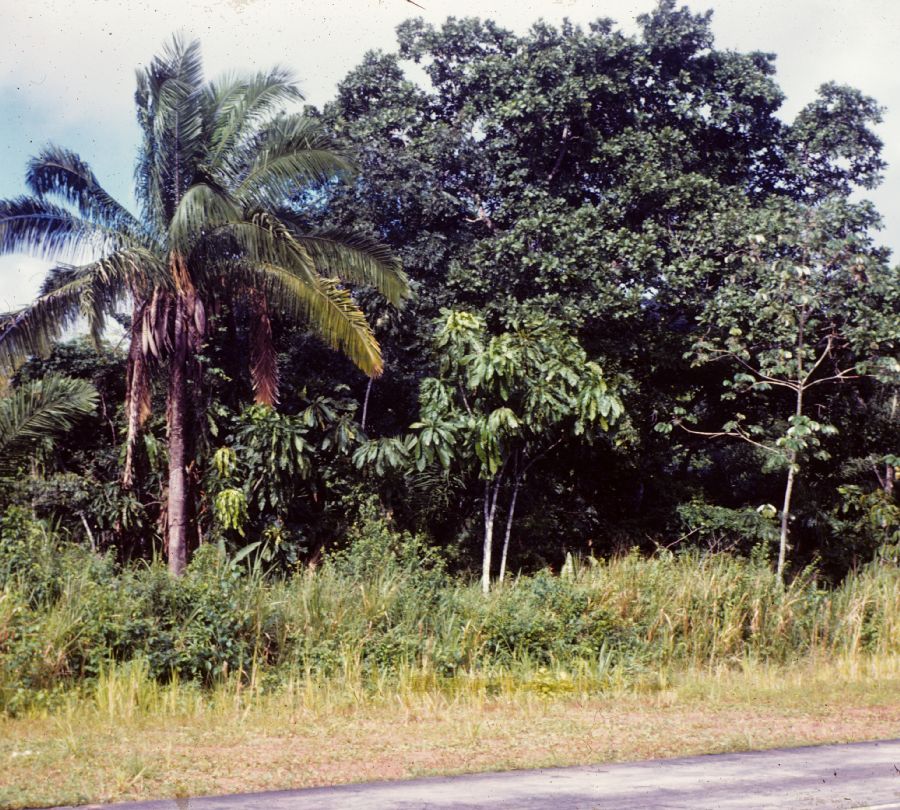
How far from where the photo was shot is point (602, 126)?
19328mm

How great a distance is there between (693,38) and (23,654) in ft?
52.8

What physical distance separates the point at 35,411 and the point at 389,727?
7.11 m

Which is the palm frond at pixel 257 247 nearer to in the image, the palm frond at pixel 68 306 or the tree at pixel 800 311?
the palm frond at pixel 68 306

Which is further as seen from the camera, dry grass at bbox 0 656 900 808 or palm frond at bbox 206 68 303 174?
palm frond at bbox 206 68 303 174

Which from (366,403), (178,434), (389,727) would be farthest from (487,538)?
(389,727)

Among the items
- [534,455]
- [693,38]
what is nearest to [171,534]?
[534,455]

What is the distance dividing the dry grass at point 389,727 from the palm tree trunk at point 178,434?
4977 mm

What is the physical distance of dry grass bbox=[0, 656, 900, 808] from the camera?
6.63 metres

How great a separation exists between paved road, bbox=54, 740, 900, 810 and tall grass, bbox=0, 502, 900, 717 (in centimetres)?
330

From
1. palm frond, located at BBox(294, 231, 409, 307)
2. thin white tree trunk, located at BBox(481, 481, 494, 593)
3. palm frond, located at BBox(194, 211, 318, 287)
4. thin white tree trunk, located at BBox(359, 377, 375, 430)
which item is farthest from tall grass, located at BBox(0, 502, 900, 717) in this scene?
palm frond, located at BBox(194, 211, 318, 287)

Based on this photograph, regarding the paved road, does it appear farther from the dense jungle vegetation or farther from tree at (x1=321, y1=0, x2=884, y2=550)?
tree at (x1=321, y1=0, x2=884, y2=550)

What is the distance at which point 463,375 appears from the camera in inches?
602

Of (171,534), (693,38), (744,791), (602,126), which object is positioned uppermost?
(693,38)

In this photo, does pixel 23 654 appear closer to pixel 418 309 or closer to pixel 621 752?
pixel 621 752
